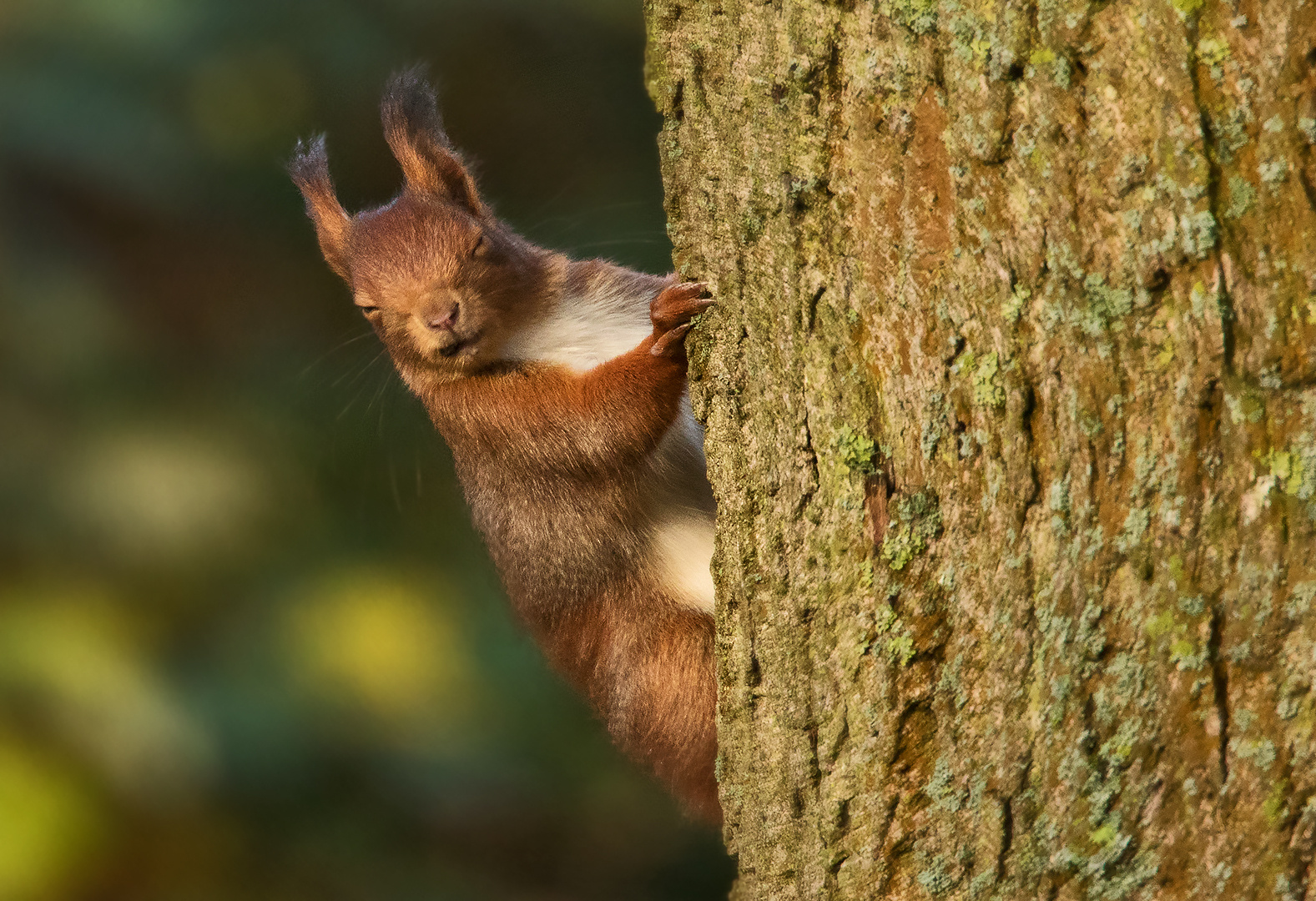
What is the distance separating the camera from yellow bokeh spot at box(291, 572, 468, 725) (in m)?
3.20

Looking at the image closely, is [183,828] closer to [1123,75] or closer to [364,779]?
[364,779]

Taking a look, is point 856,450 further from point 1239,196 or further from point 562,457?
point 562,457

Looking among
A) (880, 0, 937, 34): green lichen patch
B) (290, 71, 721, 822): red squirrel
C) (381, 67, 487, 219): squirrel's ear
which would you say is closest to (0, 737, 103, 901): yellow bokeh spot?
(290, 71, 721, 822): red squirrel

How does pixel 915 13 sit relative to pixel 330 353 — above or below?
above

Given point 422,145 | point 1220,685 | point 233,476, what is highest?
point 422,145

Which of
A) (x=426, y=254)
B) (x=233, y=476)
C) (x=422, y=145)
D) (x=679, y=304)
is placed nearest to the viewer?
(x=679, y=304)

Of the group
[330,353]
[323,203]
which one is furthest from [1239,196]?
[330,353]

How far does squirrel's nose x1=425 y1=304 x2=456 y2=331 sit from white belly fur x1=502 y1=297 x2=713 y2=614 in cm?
14

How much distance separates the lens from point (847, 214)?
140 centimetres

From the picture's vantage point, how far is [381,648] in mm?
3227

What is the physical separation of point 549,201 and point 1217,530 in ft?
6.70

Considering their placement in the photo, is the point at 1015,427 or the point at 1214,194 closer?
the point at 1214,194

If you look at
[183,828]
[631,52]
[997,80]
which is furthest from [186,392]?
[997,80]

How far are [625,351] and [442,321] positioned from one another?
1.23 feet
